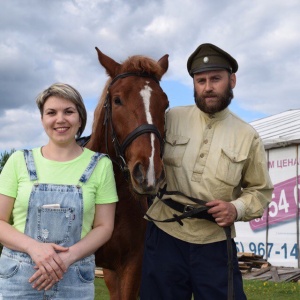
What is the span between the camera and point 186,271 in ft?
10.7

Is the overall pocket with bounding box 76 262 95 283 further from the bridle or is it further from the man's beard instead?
the man's beard

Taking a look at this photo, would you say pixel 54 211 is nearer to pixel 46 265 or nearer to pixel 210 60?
pixel 46 265

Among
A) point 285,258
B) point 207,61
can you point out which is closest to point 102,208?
point 207,61

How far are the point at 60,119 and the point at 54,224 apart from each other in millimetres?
507

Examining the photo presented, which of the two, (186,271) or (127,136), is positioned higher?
(127,136)

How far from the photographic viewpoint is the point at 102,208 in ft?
8.95

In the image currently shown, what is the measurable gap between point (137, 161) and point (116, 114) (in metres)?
0.53

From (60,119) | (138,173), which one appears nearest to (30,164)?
(60,119)

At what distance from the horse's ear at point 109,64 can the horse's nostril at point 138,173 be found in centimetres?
93

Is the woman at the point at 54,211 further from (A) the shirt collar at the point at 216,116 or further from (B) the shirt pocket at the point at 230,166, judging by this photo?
(A) the shirt collar at the point at 216,116

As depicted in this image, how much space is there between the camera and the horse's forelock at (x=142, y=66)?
12.5 ft

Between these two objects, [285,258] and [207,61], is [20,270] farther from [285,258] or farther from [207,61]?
[285,258]

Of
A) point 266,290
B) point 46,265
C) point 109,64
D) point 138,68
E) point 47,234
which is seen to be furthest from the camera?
point 266,290

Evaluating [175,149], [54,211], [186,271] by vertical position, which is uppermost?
[175,149]
